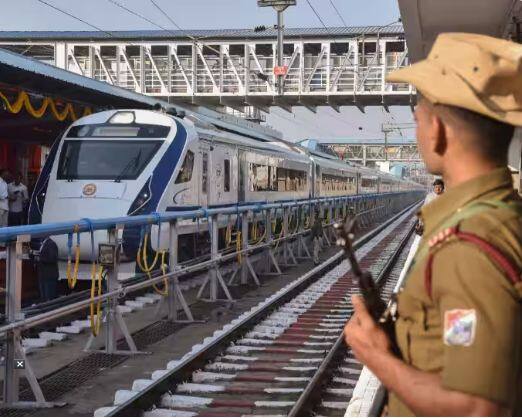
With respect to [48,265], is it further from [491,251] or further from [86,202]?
[491,251]

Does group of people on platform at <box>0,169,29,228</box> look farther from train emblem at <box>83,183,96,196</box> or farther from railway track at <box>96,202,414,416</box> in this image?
railway track at <box>96,202,414,416</box>

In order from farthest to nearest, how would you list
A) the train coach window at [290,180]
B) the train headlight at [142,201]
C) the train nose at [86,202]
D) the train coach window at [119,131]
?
the train coach window at [290,180]
the train coach window at [119,131]
the train headlight at [142,201]
the train nose at [86,202]

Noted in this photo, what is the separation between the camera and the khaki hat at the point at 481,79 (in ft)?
5.53

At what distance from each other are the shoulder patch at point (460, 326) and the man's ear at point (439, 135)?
435mm

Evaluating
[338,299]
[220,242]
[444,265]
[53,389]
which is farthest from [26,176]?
[444,265]

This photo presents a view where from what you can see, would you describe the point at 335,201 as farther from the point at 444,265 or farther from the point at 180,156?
the point at 444,265

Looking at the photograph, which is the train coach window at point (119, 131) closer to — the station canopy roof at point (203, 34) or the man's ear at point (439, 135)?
the man's ear at point (439, 135)

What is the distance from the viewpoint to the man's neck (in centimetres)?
176

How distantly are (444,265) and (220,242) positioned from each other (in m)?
14.0

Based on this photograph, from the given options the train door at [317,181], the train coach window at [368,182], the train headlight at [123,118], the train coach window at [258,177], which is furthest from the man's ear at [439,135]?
the train coach window at [368,182]

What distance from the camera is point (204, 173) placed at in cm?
1455

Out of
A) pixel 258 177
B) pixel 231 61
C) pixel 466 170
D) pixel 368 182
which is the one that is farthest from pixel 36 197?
pixel 368 182

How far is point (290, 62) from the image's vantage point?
43375mm

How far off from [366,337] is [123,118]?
476 inches
